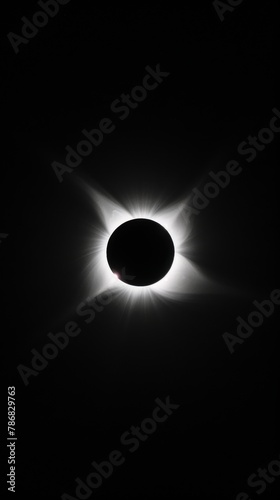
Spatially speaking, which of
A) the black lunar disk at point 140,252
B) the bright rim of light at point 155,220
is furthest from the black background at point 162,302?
the black lunar disk at point 140,252

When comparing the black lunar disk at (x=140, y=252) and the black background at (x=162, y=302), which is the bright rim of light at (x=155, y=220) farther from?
the black lunar disk at (x=140, y=252)

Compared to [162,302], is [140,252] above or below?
above

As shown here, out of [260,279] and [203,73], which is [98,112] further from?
[260,279]

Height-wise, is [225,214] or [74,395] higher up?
[225,214]

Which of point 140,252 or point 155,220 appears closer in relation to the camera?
point 140,252

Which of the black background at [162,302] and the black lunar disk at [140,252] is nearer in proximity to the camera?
the black lunar disk at [140,252]

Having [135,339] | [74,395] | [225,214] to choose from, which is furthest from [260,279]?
[74,395]

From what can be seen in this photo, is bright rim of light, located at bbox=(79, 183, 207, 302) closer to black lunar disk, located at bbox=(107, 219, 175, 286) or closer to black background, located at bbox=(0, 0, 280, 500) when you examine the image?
black background, located at bbox=(0, 0, 280, 500)
